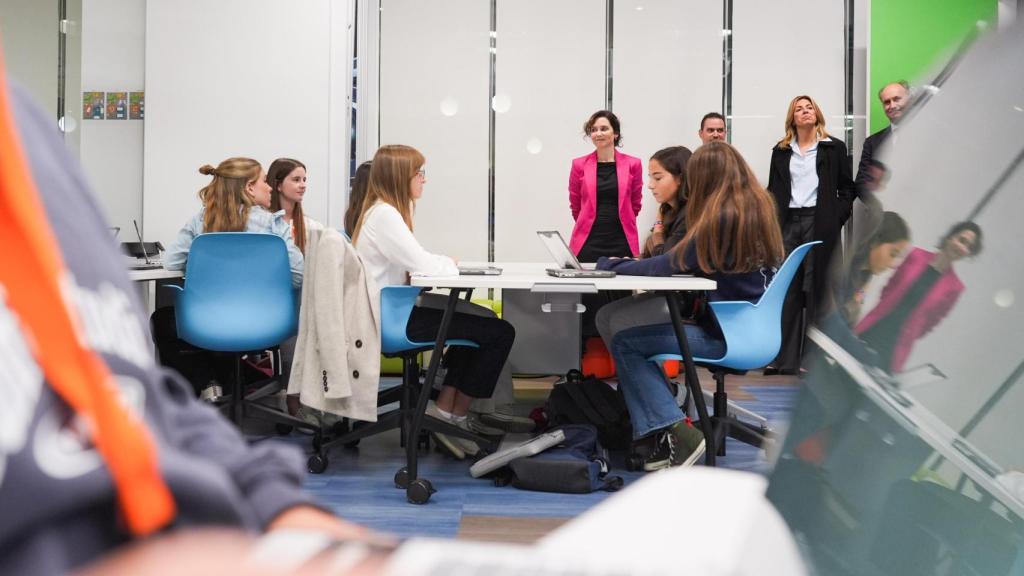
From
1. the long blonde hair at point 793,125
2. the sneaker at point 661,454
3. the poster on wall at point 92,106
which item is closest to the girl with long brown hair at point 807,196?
the long blonde hair at point 793,125

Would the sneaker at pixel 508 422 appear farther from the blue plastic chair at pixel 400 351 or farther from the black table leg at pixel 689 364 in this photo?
the black table leg at pixel 689 364

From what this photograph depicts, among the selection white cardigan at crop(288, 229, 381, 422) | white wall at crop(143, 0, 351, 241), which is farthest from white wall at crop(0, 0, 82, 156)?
white cardigan at crop(288, 229, 381, 422)

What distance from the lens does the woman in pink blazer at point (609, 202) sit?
16.9 feet

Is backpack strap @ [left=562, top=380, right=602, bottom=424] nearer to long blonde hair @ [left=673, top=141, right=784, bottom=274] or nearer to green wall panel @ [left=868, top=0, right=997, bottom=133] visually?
long blonde hair @ [left=673, top=141, right=784, bottom=274]

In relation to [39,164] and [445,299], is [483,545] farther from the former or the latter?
[445,299]

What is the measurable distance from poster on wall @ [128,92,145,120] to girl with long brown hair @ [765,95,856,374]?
415cm

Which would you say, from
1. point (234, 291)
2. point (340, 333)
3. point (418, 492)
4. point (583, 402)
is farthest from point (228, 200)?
point (583, 402)

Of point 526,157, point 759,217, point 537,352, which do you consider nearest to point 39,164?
point 759,217

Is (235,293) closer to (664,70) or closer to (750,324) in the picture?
(750,324)

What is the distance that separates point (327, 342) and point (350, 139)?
279 cm

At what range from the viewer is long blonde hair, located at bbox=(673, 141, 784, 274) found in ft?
9.11

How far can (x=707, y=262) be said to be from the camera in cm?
280

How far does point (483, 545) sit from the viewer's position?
11.1 inches

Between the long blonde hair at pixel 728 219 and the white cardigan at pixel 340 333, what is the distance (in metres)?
1.11
